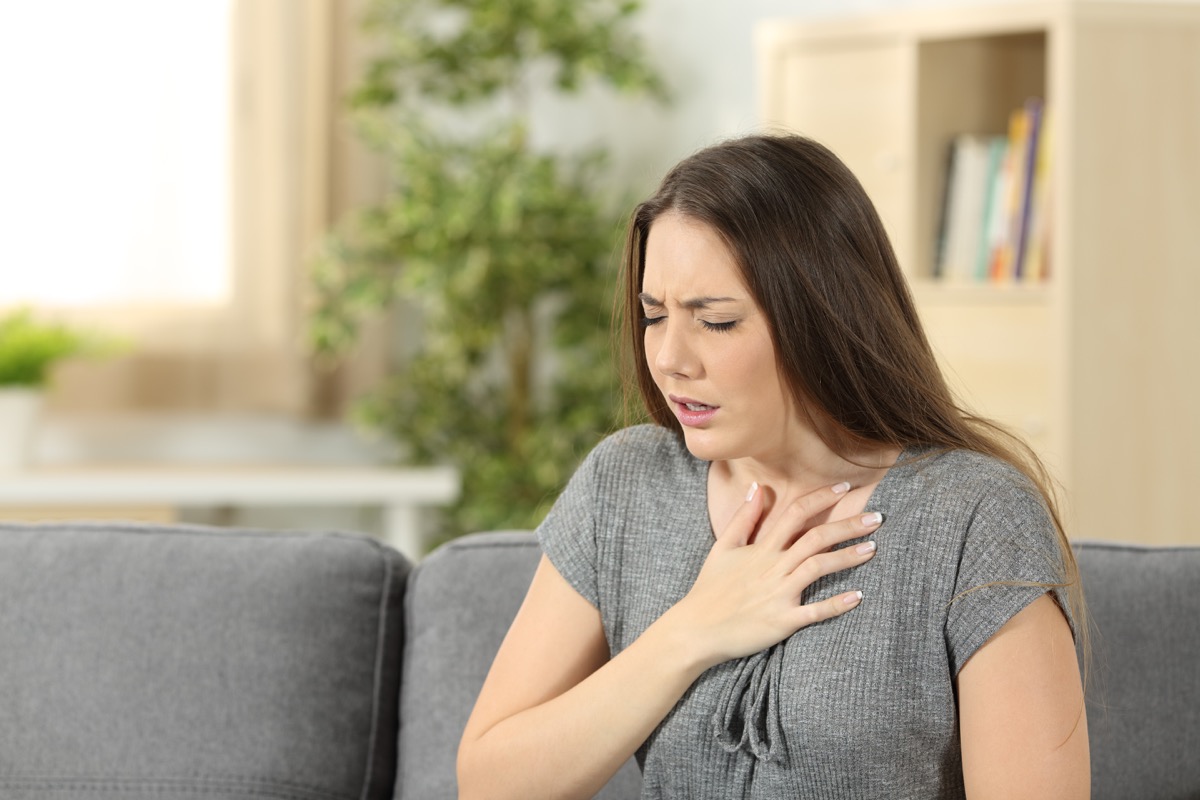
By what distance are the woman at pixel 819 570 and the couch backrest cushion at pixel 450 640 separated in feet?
0.55

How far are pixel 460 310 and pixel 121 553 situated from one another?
1.98 m

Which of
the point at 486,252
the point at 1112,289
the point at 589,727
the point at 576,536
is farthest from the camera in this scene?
the point at 486,252

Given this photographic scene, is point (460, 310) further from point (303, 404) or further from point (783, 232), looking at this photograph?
point (783, 232)

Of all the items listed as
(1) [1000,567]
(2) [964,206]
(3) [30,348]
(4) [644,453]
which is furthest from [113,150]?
(1) [1000,567]

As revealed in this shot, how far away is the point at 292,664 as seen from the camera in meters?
1.41

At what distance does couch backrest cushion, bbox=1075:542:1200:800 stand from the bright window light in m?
2.79

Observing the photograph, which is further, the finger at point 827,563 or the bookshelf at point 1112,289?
the bookshelf at point 1112,289

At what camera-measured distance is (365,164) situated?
12.0 feet

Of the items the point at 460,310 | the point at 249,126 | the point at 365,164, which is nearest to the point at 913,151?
the point at 460,310

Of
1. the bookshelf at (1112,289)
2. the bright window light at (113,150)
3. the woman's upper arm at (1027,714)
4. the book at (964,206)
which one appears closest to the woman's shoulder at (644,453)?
the woman's upper arm at (1027,714)

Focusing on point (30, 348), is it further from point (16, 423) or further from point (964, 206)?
point (964, 206)

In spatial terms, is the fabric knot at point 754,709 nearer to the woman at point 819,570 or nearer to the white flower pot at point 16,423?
the woman at point 819,570

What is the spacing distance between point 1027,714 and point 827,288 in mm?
383

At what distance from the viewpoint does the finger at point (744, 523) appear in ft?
3.88
